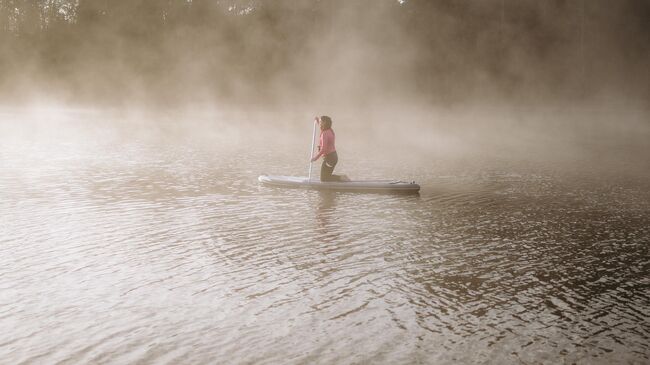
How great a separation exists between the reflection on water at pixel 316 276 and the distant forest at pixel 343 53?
36.5 metres

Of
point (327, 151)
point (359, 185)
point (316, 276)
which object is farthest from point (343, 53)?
point (316, 276)

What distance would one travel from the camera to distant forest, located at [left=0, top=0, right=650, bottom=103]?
4847 cm

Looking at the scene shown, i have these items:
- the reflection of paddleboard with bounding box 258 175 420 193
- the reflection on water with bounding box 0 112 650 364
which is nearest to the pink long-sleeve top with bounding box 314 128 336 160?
the reflection of paddleboard with bounding box 258 175 420 193

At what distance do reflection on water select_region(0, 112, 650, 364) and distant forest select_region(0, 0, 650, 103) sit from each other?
36532 millimetres

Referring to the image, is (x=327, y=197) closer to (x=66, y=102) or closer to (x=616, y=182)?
(x=616, y=182)

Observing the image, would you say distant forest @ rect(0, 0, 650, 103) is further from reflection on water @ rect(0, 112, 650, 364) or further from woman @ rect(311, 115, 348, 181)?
reflection on water @ rect(0, 112, 650, 364)

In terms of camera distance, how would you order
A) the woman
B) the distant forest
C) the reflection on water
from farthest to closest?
the distant forest < the woman < the reflection on water

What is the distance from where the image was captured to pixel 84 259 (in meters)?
7.70

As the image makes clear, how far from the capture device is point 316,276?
7246 mm

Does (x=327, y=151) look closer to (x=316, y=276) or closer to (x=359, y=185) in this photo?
(x=359, y=185)

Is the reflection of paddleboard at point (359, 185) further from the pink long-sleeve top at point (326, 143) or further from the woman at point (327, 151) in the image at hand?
the pink long-sleeve top at point (326, 143)

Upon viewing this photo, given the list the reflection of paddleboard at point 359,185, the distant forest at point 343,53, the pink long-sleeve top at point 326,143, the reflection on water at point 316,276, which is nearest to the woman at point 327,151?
the pink long-sleeve top at point 326,143

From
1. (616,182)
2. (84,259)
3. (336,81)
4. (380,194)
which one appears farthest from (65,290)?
(336,81)

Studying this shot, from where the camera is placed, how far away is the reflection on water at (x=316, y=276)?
534cm
